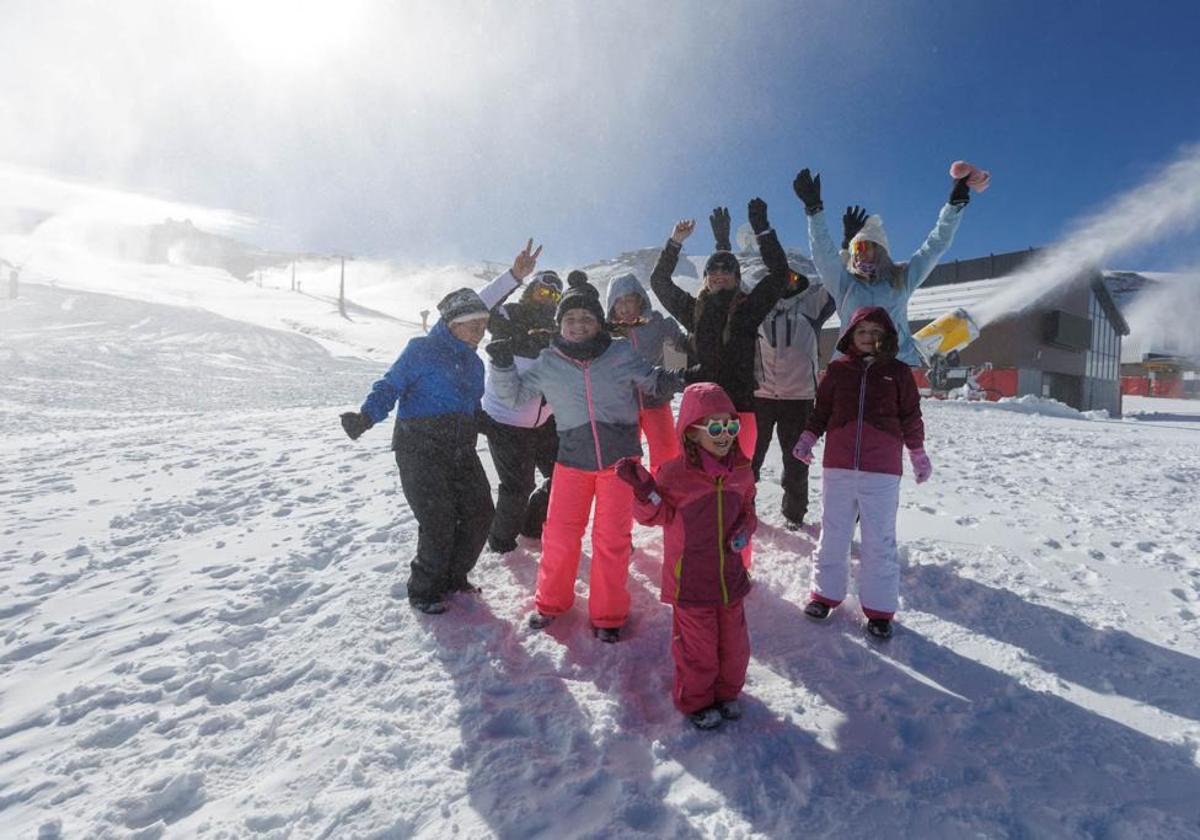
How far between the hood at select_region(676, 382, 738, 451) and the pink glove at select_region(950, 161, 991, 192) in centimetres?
229

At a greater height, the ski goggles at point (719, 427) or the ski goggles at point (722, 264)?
the ski goggles at point (722, 264)

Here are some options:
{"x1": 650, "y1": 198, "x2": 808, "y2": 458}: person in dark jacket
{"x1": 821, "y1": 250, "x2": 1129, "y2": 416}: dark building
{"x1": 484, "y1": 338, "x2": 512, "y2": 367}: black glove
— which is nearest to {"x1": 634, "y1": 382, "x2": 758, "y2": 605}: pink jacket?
{"x1": 484, "y1": 338, "x2": 512, "y2": 367}: black glove

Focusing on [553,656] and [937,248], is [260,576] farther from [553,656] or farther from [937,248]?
[937,248]

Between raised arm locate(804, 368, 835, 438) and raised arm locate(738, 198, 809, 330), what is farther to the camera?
raised arm locate(738, 198, 809, 330)

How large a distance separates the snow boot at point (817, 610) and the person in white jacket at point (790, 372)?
48.7 inches

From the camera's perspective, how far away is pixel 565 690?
2.77 m

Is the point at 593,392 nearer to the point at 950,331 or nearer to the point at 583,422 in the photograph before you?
the point at 583,422

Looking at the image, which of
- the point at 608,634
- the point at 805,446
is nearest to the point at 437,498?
the point at 608,634

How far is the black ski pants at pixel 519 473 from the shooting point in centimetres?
421

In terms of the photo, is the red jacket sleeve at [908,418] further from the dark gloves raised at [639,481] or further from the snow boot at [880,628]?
the dark gloves raised at [639,481]

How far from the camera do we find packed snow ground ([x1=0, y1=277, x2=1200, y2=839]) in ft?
6.86

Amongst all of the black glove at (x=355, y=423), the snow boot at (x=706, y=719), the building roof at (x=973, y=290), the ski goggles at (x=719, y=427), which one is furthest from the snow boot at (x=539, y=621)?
the building roof at (x=973, y=290)

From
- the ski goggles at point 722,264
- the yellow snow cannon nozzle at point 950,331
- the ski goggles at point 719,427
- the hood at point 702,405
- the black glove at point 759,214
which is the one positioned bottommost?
the ski goggles at point 719,427

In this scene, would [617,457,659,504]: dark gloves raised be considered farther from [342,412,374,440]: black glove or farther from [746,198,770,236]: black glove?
[746,198,770,236]: black glove
